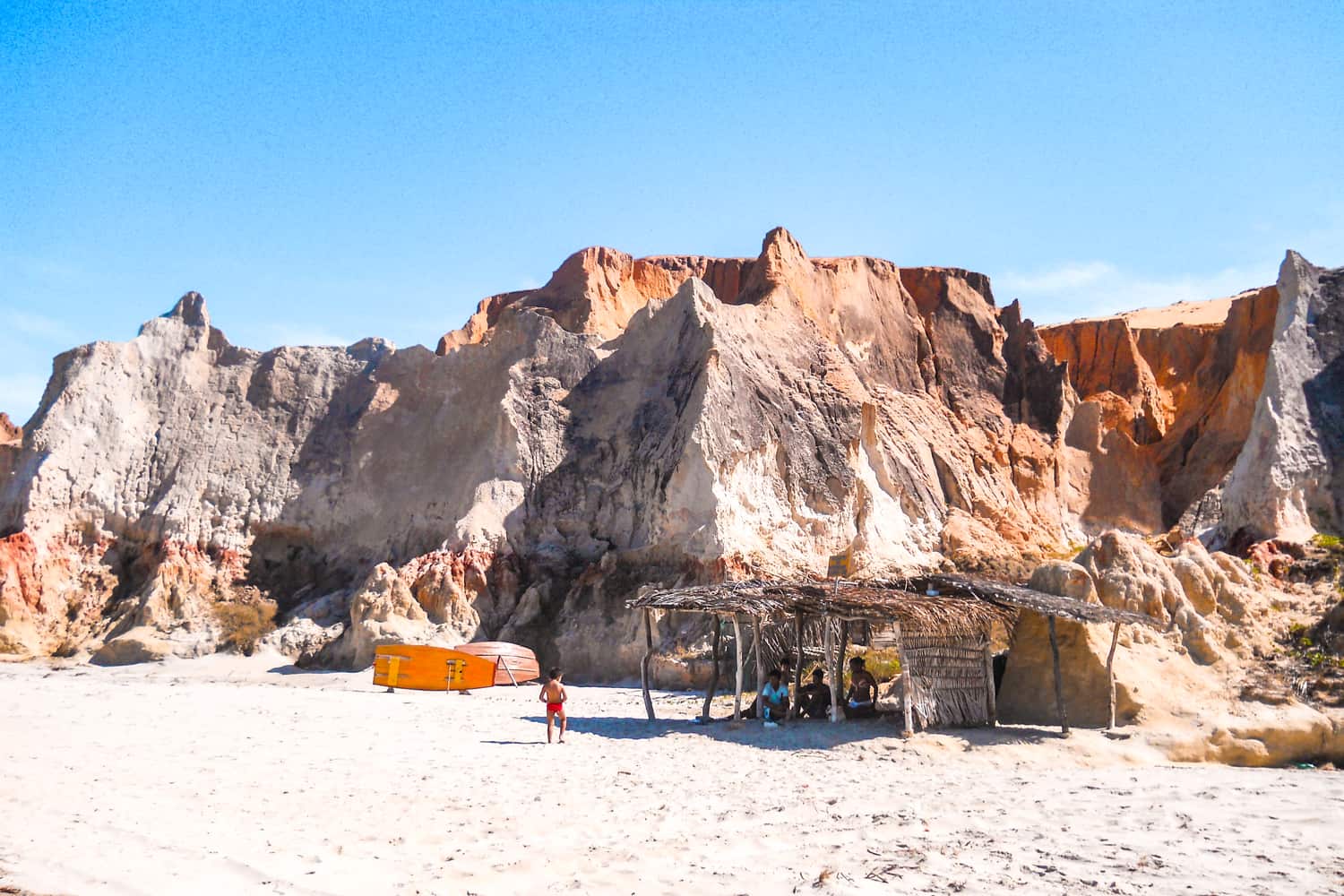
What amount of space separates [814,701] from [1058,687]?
347 centimetres

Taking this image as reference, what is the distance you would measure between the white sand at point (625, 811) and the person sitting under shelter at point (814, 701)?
106 cm

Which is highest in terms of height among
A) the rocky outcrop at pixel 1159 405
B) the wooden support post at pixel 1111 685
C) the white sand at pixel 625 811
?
the rocky outcrop at pixel 1159 405

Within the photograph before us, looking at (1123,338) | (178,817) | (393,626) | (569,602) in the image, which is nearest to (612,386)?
(569,602)

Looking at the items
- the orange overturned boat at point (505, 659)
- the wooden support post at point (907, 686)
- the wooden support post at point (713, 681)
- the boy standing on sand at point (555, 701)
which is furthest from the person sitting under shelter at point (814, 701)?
the orange overturned boat at point (505, 659)

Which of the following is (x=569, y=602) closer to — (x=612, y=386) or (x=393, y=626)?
(x=393, y=626)

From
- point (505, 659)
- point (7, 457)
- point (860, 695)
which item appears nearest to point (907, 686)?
point (860, 695)

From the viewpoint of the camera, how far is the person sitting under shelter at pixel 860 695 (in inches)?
603

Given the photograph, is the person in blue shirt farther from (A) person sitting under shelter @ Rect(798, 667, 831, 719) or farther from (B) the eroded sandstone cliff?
(B) the eroded sandstone cliff

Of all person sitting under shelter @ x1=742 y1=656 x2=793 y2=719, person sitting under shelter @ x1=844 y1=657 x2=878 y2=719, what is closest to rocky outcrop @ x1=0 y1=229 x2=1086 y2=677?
person sitting under shelter @ x1=742 y1=656 x2=793 y2=719

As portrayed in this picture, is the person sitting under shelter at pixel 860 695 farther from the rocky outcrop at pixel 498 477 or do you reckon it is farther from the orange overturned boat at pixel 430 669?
the rocky outcrop at pixel 498 477

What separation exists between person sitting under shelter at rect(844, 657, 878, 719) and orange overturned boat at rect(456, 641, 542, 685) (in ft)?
28.3

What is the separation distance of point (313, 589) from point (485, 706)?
14362 millimetres

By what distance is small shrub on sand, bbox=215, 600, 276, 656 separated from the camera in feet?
87.4

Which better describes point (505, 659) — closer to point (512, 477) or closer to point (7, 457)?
point (512, 477)
